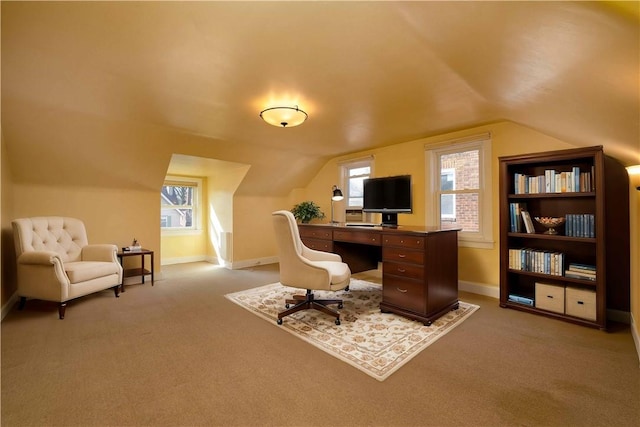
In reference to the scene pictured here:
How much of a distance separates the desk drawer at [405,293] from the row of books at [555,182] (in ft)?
5.40

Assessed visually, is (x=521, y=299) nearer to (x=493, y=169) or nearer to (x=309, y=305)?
(x=493, y=169)

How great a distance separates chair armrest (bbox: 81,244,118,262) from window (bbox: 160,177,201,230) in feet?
7.78

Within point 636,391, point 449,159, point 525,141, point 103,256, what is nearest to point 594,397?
point 636,391

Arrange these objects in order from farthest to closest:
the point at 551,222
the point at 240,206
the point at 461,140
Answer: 1. the point at 240,206
2. the point at 461,140
3. the point at 551,222

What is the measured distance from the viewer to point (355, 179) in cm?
521

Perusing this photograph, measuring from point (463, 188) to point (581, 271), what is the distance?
61.7 inches

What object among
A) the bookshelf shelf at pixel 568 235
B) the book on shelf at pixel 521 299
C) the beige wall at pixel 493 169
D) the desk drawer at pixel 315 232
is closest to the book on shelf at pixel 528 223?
the bookshelf shelf at pixel 568 235

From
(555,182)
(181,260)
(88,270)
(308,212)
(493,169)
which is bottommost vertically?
(181,260)

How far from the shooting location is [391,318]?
9.13 ft

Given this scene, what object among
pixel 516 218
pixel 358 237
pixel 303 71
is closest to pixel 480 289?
pixel 516 218

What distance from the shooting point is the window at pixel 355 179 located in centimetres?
503

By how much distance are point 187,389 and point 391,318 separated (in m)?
1.89

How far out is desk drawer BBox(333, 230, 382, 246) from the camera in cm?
298

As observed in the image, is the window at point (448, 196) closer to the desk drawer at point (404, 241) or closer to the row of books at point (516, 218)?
the row of books at point (516, 218)
